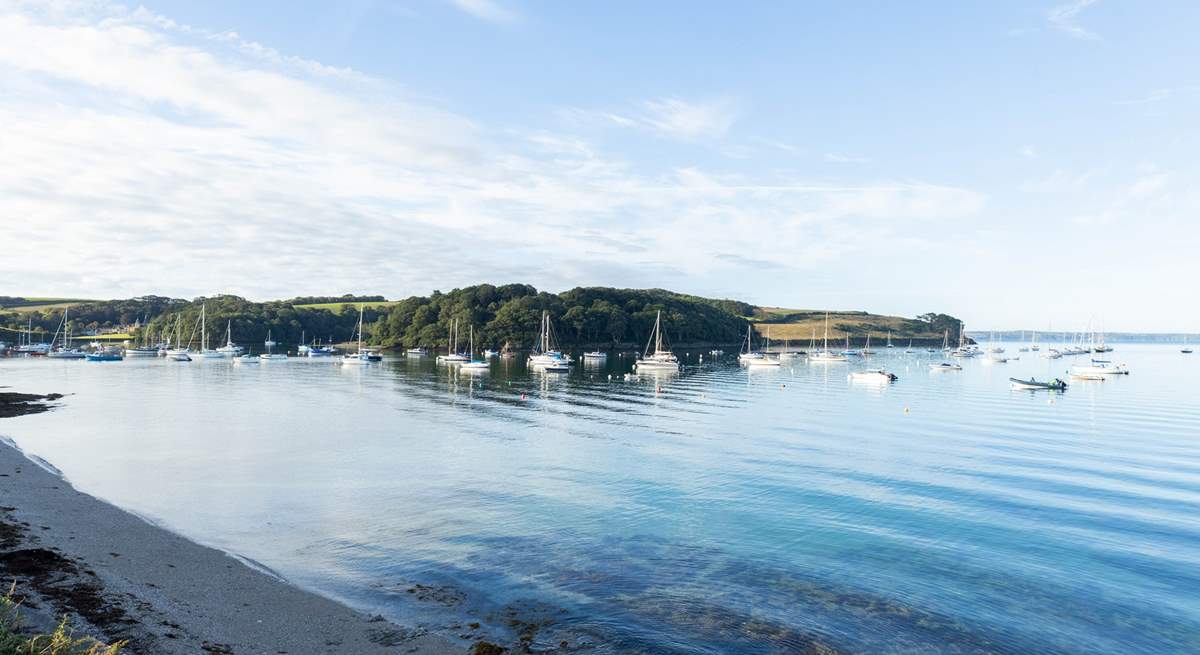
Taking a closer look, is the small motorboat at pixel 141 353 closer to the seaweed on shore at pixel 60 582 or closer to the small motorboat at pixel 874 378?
the small motorboat at pixel 874 378

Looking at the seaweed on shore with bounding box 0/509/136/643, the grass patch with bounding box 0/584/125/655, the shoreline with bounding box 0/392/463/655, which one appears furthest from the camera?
the seaweed on shore with bounding box 0/509/136/643

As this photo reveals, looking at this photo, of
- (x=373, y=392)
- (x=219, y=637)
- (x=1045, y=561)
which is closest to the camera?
(x=219, y=637)

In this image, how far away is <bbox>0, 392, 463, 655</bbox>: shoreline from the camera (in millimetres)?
15305

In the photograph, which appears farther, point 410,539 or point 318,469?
point 318,469

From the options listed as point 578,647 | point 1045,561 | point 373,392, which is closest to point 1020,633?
point 1045,561

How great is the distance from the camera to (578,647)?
16.5 m

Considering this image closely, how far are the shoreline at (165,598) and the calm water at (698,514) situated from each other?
1296 millimetres

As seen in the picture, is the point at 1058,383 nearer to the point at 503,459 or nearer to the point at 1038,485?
the point at 1038,485

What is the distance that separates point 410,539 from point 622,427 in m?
34.2

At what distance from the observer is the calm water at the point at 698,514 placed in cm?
1889

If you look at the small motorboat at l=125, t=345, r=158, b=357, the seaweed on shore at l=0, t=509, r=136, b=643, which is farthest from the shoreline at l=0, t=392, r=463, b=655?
the small motorboat at l=125, t=345, r=158, b=357

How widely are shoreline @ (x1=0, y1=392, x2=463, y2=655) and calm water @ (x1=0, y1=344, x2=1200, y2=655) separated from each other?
130 centimetres

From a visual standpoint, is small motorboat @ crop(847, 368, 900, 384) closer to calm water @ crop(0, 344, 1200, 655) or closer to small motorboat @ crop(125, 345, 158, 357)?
calm water @ crop(0, 344, 1200, 655)

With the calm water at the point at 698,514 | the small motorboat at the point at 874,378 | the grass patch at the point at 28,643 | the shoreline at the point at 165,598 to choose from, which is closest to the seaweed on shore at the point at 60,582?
the shoreline at the point at 165,598
